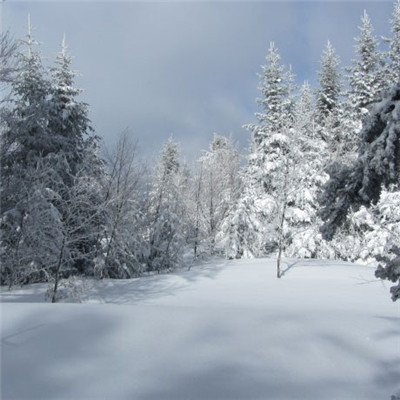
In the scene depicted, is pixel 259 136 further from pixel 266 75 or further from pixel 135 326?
pixel 135 326

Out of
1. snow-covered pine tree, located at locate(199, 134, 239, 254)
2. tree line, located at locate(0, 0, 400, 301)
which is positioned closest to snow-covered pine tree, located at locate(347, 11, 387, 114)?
tree line, located at locate(0, 0, 400, 301)

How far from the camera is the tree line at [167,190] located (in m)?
16.2

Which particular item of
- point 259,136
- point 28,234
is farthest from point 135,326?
point 259,136

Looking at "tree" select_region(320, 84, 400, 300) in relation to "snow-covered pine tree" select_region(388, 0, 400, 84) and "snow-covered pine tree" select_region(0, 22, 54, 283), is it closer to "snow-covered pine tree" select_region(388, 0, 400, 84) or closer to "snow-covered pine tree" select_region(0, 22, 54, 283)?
"snow-covered pine tree" select_region(0, 22, 54, 283)

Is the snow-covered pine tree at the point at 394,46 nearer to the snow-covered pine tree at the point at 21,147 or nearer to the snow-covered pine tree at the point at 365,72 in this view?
the snow-covered pine tree at the point at 365,72

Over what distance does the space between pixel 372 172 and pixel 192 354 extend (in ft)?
9.52

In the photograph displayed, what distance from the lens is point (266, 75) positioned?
29547mm

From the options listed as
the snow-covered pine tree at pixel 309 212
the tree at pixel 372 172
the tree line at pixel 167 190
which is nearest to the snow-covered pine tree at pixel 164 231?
the tree line at pixel 167 190

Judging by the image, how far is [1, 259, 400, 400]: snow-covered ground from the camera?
3.86m

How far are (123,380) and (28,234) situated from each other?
12808 millimetres

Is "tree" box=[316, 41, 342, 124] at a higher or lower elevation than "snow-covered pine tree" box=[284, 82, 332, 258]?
higher

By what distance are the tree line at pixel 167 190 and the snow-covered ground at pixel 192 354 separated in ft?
24.5

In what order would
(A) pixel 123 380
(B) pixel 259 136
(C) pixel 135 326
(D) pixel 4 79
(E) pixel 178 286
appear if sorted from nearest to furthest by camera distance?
(A) pixel 123 380, (C) pixel 135 326, (D) pixel 4 79, (E) pixel 178 286, (B) pixel 259 136

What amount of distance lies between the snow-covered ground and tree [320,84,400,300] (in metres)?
1.63
